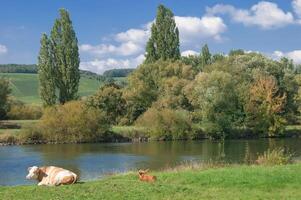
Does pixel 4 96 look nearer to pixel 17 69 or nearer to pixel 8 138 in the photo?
pixel 8 138

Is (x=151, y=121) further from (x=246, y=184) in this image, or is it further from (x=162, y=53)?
(x=246, y=184)

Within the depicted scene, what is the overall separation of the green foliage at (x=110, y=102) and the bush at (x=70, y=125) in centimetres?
755

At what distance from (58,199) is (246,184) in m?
7.19

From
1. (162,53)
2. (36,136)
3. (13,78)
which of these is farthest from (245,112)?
(13,78)

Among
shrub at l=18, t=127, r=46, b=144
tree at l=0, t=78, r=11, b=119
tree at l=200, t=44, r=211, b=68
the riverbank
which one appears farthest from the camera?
tree at l=200, t=44, r=211, b=68

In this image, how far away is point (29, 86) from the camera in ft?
511

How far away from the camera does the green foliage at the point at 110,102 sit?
274 feet

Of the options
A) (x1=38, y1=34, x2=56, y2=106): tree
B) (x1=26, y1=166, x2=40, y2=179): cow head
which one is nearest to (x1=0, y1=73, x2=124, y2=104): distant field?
(x1=38, y1=34, x2=56, y2=106): tree

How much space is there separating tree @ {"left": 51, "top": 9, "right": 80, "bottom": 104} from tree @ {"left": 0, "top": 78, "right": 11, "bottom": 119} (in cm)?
845

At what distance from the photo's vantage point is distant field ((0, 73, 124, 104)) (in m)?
144

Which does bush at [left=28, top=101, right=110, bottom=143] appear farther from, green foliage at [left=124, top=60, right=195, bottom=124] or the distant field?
the distant field

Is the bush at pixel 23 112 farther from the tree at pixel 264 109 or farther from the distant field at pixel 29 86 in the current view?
the distant field at pixel 29 86

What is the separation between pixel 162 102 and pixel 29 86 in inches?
3222

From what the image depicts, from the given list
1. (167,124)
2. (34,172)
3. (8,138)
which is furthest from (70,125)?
(34,172)
